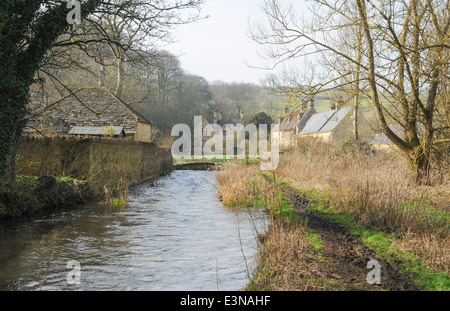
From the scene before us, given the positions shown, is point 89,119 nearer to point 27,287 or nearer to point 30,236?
point 30,236

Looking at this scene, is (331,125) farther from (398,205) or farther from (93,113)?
(398,205)

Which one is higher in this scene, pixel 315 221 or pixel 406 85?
pixel 406 85

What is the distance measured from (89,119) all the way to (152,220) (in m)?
15.7

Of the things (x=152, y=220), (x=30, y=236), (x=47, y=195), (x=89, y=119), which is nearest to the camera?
(x=30, y=236)

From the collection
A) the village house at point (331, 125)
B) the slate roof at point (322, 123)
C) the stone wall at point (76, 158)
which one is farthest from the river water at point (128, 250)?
the slate roof at point (322, 123)

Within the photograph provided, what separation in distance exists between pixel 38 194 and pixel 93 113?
48.3 feet

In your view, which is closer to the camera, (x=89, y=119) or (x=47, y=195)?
(x=47, y=195)

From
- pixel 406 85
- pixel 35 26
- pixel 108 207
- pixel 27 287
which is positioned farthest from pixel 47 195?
pixel 406 85

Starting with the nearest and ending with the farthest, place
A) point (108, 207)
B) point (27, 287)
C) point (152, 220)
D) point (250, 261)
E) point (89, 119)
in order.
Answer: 1. point (27, 287)
2. point (250, 261)
3. point (152, 220)
4. point (108, 207)
5. point (89, 119)

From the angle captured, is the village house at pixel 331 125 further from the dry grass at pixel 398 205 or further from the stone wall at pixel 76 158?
the dry grass at pixel 398 205

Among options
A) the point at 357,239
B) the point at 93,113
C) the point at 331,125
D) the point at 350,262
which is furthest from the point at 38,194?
the point at 331,125

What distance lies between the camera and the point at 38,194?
1145cm


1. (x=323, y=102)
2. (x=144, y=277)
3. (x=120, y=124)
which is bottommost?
(x=144, y=277)

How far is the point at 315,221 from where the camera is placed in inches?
368
